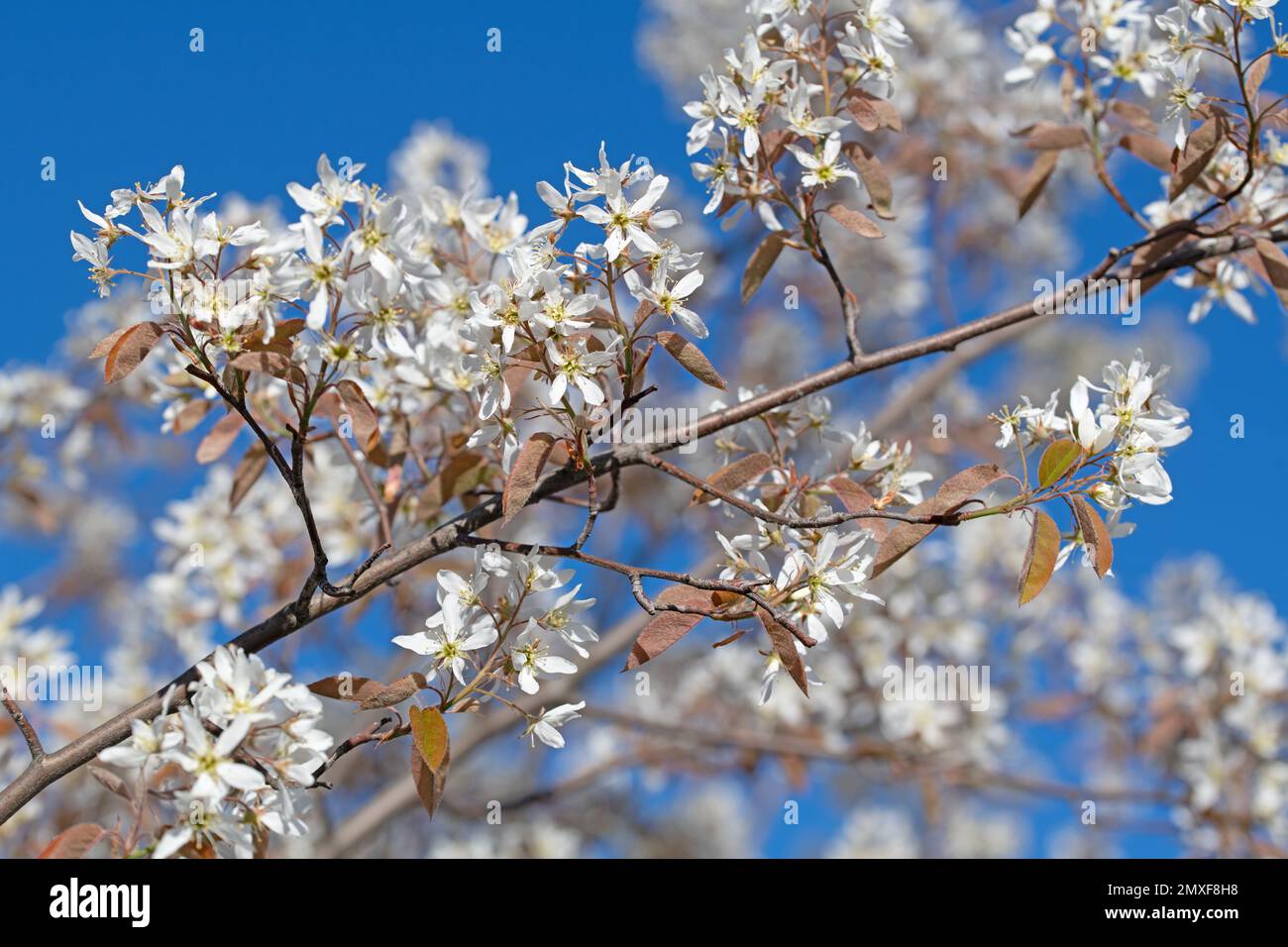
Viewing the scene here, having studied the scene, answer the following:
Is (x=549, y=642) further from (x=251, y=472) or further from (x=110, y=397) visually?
(x=110, y=397)

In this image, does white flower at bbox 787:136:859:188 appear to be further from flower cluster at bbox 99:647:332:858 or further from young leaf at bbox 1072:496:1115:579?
flower cluster at bbox 99:647:332:858

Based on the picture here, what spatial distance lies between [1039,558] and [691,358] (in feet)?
1.73

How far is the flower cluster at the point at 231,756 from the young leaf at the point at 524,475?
1.15 feet

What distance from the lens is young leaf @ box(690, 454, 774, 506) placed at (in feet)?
5.81

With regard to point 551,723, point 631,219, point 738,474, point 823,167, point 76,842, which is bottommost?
point 76,842

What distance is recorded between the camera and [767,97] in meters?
1.88

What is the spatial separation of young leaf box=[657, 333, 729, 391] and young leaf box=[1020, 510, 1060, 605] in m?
0.45

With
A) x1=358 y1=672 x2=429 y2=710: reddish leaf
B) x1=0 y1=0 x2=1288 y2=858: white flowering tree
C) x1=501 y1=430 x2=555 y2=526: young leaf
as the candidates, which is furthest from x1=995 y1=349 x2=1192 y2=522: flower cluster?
x1=358 y1=672 x2=429 y2=710: reddish leaf

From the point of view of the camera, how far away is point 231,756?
1.38m

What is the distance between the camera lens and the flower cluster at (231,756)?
133cm

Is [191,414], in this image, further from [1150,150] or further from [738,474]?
[1150,150]

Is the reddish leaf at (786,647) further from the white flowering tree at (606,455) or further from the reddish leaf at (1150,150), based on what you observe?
A: the reddish leaf at (1150,150)

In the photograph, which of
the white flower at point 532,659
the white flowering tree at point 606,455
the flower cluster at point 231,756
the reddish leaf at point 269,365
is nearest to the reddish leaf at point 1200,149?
the white flowering tree at point 606,455

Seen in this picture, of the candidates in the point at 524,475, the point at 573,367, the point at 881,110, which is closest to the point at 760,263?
the point at 881,110
